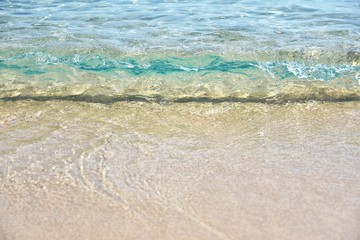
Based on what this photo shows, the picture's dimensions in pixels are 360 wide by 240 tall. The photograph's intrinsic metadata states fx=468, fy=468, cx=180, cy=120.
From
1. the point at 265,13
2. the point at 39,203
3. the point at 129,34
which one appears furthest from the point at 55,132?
the point at 265,13

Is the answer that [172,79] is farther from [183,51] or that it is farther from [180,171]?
[180,171]

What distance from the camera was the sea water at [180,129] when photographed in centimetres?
241

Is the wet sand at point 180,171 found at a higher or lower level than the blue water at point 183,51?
lower

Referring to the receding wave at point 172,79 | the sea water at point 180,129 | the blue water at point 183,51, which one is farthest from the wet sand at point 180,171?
the blue water at point 183,51

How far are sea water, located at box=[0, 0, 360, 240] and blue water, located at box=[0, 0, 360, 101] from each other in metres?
0.03

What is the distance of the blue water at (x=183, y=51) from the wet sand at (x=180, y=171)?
22.1 inches

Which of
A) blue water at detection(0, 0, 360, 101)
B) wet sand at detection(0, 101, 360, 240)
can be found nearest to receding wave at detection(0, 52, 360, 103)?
blue water at detection(0, 0, 360, 101)

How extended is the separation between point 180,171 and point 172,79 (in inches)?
84.6

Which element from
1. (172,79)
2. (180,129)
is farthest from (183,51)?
(180,129)

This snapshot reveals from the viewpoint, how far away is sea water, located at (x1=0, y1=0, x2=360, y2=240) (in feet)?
7.92

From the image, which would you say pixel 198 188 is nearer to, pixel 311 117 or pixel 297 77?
pixel 311 117

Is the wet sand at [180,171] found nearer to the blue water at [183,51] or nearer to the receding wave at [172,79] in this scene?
the receding wave at [172,79]

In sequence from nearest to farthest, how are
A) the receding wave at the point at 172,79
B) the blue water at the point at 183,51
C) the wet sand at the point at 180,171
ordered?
1. the wet sand at the point at 180,171
2. the receding wave at the point at 172,79
3. the blue water at the point at 183,51

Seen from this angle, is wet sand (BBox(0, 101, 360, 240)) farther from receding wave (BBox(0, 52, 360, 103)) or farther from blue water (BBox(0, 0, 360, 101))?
blue water (BBox(0, 0, 360, 101))
